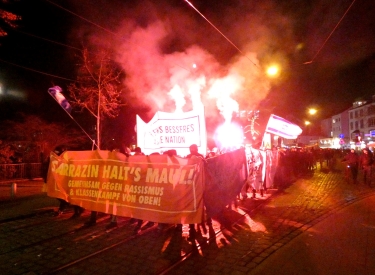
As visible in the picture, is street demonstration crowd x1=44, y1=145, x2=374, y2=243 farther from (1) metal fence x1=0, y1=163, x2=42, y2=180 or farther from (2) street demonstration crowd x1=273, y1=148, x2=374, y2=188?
(1) metal fence x1=0, y1=163, x2=42, y2=180

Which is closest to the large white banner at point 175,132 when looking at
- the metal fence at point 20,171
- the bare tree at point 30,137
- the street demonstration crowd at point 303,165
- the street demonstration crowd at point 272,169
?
the street demonstration crowd at point 272,169

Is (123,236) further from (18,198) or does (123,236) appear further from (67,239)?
(18,198)

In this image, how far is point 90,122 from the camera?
84.8ft

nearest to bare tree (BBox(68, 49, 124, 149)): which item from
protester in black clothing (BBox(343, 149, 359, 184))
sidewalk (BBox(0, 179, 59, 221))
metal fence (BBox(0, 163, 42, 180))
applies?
metal fence (BBox(0, 163, 42, 180))

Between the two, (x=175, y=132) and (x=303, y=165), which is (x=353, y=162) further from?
(x=175, y=132)

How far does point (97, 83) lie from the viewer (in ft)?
56.1

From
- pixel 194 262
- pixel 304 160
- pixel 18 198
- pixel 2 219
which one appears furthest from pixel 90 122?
pixel 194 262

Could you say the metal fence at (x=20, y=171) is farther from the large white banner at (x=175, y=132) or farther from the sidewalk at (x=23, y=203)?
the large white banner at (x=175, y=132)

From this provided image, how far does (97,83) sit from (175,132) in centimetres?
1009

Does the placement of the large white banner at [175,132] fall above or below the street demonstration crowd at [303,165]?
above

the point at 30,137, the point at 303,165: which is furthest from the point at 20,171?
the point at 303,165

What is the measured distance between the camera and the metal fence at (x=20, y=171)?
643 inches

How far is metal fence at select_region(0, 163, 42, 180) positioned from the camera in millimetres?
16344

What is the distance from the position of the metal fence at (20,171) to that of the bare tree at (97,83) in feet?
14.2
